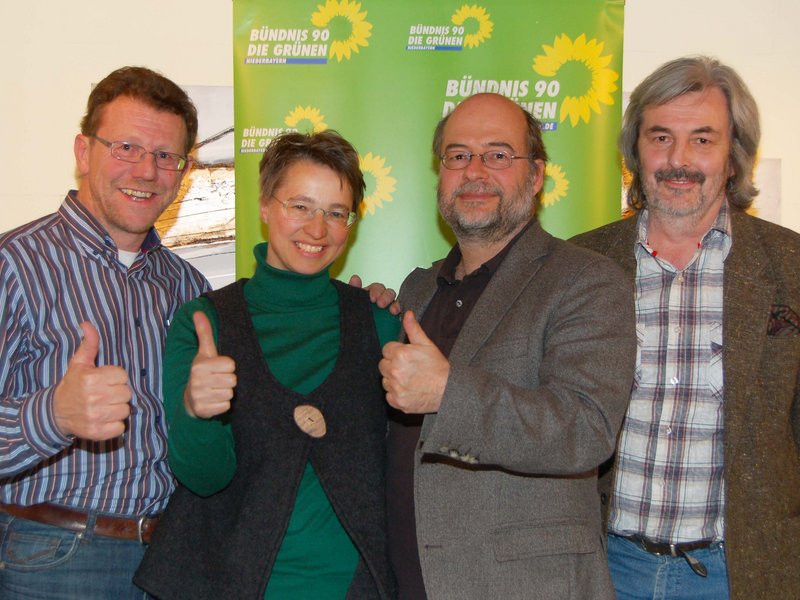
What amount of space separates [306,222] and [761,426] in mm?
1401

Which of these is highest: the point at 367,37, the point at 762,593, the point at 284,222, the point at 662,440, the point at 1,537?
the point at 367,37

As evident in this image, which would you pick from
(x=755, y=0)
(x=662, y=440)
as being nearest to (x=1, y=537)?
(x=662, y=440)

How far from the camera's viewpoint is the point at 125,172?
2.31 meters

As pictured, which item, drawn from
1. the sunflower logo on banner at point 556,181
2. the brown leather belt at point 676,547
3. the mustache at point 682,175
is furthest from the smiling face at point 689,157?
the brown leather belt at point 676,547

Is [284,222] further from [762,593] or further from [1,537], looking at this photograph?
[762,593]

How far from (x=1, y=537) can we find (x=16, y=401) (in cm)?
43

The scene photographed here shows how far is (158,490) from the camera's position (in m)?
2.18

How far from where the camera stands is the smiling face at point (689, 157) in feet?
7.74

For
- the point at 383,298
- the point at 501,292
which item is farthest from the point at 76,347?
the point at 501,292

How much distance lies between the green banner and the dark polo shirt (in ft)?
3.84

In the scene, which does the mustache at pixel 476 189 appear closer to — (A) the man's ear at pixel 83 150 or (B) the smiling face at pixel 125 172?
(B) the smiling face at pixel 125 172

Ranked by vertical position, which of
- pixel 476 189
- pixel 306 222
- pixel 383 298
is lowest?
pixel 383 298

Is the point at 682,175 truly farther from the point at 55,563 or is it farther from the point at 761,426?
the point at 55,563

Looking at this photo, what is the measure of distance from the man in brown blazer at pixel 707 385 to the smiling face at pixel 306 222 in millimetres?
953
